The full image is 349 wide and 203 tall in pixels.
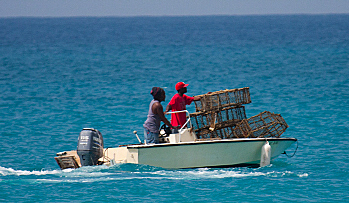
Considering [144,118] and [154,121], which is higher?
[144,118]

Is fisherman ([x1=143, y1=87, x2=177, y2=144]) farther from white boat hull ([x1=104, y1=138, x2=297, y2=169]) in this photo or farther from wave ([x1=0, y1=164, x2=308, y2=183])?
wave ([x1=0, y1=164, x2=308, y2=183])

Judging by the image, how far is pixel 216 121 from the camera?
15820 mm

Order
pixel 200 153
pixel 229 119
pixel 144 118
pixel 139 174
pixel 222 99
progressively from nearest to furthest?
pixel 200 153
pixel 139 174
pixel 222 99
pixel 229 119
pixel 144 118

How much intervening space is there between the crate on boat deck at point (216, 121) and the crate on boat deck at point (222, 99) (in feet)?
0.43

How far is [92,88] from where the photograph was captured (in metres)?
35.5

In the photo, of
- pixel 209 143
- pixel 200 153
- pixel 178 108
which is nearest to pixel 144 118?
pixel 178 108

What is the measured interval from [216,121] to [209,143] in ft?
3.44

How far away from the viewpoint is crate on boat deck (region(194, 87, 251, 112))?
618 inches

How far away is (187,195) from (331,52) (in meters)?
49.5

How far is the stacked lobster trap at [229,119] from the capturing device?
619 inches

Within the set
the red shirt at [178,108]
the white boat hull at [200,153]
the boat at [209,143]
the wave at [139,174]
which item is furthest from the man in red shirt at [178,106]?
the wave at [139,174]

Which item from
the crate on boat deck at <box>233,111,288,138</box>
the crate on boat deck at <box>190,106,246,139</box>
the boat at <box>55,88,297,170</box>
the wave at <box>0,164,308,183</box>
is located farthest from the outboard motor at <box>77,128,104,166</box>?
the crate on boat deck at <box>233,111,288,138</box>

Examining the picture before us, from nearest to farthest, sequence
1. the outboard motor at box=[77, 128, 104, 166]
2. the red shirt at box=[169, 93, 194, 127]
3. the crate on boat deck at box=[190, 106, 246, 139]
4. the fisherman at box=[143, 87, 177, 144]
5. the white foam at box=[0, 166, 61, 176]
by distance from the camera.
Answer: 1. the fisherman at box=[143, 87, 177, 144]
2. the outboard motor at box=[77, 128, 104, 166]
3. the red shirt at box=[169, 93, 194, 127]
4. the crate on boat deck at box=[190, 106, 246, 139]
5. the white foam at box=[0, 166, 61, 176]

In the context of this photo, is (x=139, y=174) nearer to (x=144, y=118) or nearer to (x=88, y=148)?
(x=88, y=148)
